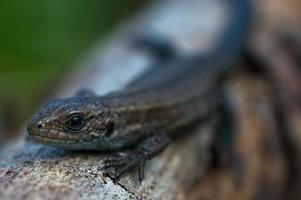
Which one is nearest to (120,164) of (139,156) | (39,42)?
(139,156)

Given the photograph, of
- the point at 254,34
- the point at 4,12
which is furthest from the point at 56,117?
the point at 4,12

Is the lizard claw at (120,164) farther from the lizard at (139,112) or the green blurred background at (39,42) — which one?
the green blurred background at (39,42)

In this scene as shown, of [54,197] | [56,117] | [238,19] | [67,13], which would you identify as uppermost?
[67,13]

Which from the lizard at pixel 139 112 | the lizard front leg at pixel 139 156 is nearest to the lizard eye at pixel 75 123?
the lizard at pixel 139 112

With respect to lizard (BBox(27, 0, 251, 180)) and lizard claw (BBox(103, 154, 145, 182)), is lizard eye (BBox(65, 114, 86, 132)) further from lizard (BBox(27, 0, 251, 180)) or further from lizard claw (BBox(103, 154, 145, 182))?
lizard claw (BBox(103, 154, 145, 182))

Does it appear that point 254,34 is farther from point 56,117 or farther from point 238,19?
point 56,117

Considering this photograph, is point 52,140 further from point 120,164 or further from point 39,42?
point 39,42

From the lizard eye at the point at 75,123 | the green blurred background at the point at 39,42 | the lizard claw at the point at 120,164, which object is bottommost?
the lizard claw at the point at 120,164

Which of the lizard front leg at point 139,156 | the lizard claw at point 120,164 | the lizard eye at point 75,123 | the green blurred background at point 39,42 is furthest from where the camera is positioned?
the green blurred background at point 39,42
